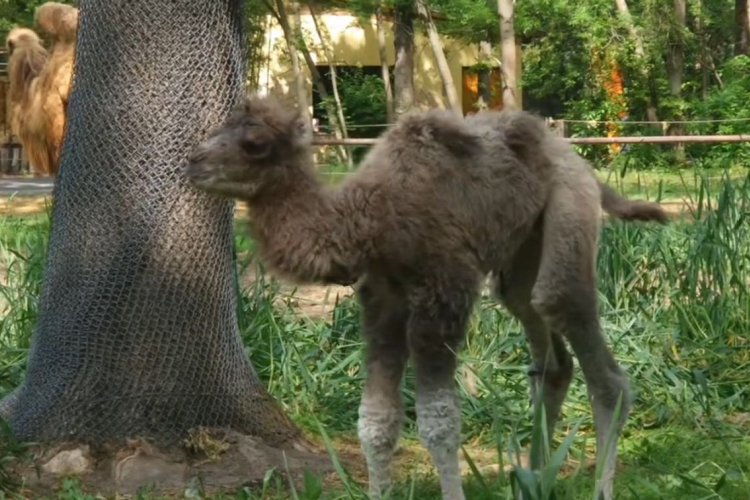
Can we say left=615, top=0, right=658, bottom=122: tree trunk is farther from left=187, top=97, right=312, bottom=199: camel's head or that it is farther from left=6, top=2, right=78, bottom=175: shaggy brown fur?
left=187, top=97, right=312, bottom=199: camel's head

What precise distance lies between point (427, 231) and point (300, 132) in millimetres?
680

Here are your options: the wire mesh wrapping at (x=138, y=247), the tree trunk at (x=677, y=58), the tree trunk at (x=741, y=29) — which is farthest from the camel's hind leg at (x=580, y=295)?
the tree trunk at (x=677, y=58)

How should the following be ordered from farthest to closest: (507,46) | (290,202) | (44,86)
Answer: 1. (507,46)
2. (44,86)
3. (290,202)

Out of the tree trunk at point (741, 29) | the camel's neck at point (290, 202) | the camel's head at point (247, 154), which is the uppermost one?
the tree trunk at point (741, 29)

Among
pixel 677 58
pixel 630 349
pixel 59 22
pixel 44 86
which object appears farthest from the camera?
pixel 677 58

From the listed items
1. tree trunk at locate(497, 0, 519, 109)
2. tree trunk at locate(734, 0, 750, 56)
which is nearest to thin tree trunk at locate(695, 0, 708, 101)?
tree trunk at locate(734, 0, 750, 56)

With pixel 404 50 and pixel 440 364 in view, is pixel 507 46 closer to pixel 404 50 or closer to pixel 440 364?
pixel 404 50

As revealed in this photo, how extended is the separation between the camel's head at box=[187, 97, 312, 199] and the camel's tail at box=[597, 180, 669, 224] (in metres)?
1.73

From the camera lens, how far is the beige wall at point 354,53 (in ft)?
131

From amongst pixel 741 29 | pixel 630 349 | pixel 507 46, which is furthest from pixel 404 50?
pixel 630 349

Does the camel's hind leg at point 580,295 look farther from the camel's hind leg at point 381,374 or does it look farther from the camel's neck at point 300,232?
the camel's neck at point 300,232

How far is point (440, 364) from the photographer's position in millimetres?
5203

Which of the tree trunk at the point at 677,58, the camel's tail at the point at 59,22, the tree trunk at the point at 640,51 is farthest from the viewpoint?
the tree trunk at the point at 677,58

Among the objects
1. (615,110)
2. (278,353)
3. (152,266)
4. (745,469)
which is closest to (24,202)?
(278,353)
